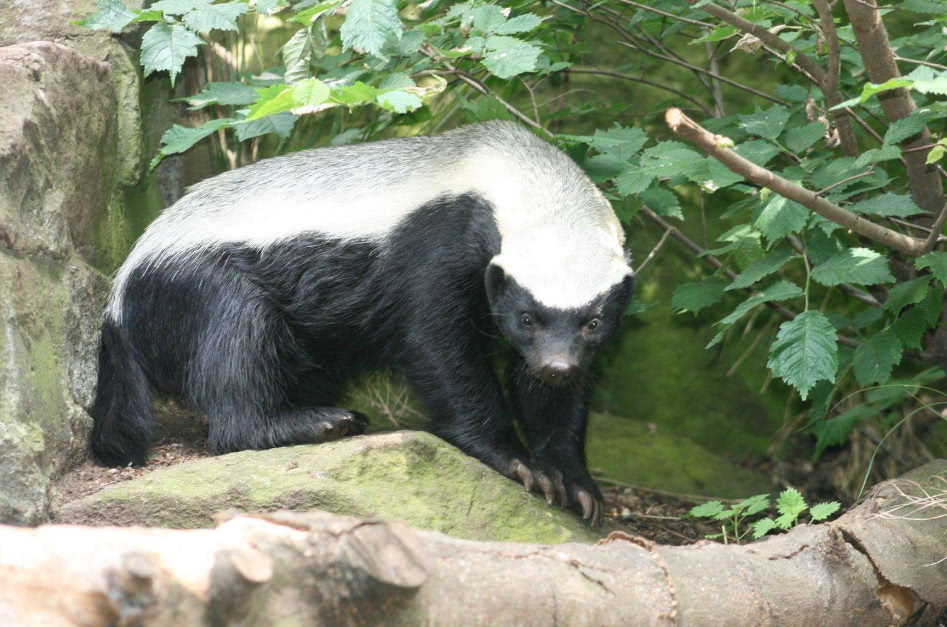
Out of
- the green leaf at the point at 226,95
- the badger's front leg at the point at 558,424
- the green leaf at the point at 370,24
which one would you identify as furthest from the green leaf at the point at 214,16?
the badger's front leg at the point at 558,424

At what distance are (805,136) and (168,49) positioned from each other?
2.85 meters

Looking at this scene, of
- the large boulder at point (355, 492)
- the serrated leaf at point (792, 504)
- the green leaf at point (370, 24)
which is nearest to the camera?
the green leaf at point (370, 24)

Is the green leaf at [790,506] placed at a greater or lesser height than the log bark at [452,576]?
lesser

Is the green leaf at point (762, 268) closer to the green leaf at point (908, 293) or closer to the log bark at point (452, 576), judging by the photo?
the green leaf at point (908, 293)

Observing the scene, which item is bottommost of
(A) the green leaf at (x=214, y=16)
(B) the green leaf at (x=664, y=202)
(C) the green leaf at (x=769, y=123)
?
(B) the green leaf at (x=664, y=202)

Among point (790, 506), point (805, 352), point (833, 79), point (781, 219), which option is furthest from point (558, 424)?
point (833, 79)

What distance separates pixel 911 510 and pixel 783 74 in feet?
12.0

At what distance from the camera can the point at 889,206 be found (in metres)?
4.08

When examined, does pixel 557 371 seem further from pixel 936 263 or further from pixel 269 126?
pixel 269 126

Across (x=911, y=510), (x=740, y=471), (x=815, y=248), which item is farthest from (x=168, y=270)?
(x=740, y=471)

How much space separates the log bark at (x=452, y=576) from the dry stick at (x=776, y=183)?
1059 millimetres

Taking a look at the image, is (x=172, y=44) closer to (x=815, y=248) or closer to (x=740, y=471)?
(x=815, y=248)

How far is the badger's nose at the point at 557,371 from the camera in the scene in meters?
4.03

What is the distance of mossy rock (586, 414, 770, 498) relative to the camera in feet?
20.4
